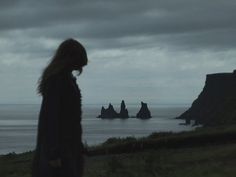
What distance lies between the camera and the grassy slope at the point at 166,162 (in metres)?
12.0

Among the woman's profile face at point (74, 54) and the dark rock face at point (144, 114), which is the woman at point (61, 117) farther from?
the dark rock face at point (144, 114)

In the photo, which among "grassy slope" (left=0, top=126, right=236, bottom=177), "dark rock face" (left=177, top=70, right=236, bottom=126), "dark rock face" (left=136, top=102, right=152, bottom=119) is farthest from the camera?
"dark rock face" (left=136, top=102, right=152, bottom=119)

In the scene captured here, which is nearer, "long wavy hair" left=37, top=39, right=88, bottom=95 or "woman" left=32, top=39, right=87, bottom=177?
"woman" left=32, top=39, right=87, bottom=177

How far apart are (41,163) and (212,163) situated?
7.81 metres

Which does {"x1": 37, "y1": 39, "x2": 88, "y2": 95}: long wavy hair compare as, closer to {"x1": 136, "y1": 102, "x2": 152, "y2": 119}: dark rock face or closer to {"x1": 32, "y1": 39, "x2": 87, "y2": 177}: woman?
{"x1": 32, "y1": 39, "x2": 87, "y2": 177}: woman

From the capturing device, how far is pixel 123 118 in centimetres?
16638

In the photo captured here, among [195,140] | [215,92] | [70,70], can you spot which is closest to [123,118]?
[215,92]

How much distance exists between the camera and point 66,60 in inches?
242

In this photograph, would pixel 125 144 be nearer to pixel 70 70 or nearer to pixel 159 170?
pixel 159 170

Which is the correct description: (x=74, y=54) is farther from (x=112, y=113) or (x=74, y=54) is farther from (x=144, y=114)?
(x=144, y=114)

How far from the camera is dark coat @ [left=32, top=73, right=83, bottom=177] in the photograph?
19.5 feet

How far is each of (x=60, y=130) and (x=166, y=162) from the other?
795cm

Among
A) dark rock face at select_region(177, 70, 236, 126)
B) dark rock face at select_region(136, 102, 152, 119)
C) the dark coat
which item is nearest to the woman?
the dark coat

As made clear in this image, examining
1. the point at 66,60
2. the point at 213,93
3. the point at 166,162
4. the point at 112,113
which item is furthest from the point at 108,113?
the point at 66,60
